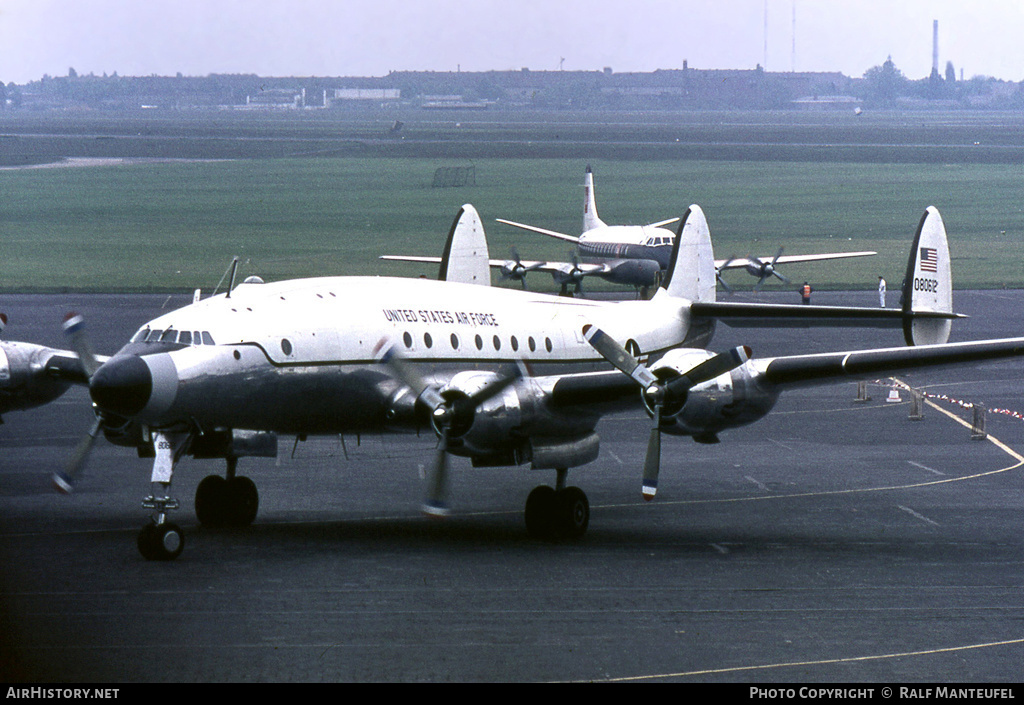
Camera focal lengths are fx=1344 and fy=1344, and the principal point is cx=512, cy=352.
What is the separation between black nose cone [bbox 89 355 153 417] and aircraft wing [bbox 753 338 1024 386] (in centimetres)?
1056

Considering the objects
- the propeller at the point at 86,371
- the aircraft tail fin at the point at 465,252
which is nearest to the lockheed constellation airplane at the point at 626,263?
the aircraft tail fin at the point at 465,252

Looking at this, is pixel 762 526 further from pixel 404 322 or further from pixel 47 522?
pixel 47 522

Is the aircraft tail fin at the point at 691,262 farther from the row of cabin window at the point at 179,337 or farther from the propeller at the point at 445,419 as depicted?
the row of cabin window at the point at 179,337

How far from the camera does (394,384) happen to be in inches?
965

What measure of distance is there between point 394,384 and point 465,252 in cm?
730

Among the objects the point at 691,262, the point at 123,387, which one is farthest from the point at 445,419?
the point at 691,262

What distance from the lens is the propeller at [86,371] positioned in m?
23.1

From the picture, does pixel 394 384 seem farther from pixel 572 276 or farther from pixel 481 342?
pixel 572 276

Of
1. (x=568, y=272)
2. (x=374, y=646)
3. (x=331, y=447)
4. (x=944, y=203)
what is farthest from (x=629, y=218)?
(x=374, y=646)

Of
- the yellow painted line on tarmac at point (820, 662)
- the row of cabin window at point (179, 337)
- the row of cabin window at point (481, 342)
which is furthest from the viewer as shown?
the row of cabin window at point (481, 342)

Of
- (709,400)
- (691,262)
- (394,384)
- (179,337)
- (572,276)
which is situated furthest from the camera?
(572,276)

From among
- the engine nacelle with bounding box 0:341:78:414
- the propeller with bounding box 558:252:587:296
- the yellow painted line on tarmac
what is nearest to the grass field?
the propeller with bounding box 558:252:587:296

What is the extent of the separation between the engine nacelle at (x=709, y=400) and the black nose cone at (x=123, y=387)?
832 cm

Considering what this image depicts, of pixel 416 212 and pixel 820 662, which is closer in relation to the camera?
pixel 820 662
